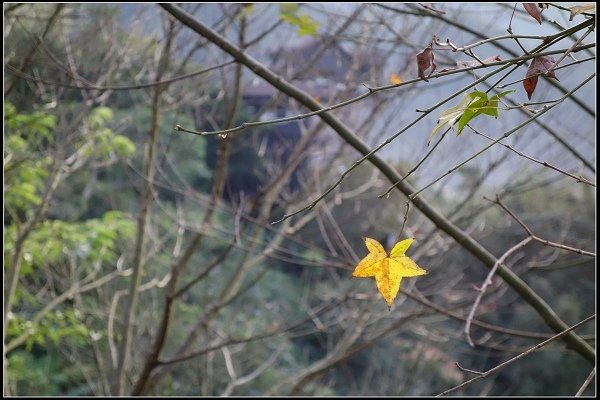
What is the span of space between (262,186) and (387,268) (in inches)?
103

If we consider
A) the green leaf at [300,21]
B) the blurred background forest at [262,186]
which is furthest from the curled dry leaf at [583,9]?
the green leaf at [300,21]

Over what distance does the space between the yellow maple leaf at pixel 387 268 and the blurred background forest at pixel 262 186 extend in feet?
0.59

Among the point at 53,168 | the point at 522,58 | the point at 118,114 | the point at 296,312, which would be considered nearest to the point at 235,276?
the point at 53,168

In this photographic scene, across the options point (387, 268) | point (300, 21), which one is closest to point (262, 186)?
point (300, 21)

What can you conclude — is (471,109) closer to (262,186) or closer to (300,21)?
(300,21)

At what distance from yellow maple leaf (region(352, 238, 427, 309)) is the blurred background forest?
18cm

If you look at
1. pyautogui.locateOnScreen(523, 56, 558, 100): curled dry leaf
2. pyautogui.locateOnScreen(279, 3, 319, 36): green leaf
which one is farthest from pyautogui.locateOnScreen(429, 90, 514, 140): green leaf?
pyautogui.locateOnScreen(279, 3, 319, 36): green leaf

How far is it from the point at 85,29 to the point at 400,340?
2747 millimetres

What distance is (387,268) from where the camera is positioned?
1.87 ft

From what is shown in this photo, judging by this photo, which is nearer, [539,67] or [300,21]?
[539,67]

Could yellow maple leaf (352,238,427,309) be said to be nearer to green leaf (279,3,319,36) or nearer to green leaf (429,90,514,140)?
green leaf (429,90,514,140)

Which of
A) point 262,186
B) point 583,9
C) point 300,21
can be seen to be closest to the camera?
point 583,9

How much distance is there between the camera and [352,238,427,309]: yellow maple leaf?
0.56m

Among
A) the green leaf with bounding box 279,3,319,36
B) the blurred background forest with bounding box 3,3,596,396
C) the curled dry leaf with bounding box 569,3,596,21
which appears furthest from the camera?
the blurred background forest with bounding box 3,3,596,396
